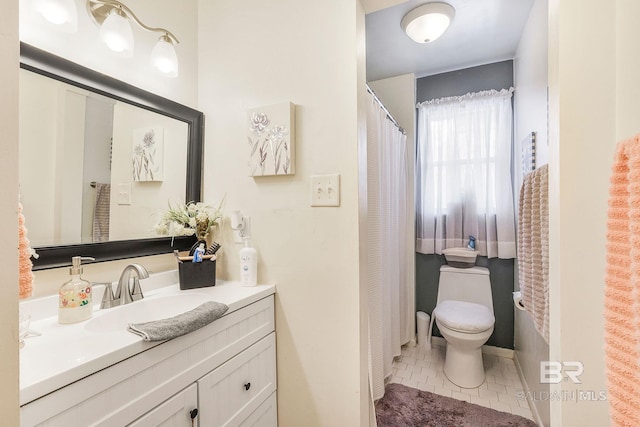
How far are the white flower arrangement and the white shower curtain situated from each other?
823 millimetres

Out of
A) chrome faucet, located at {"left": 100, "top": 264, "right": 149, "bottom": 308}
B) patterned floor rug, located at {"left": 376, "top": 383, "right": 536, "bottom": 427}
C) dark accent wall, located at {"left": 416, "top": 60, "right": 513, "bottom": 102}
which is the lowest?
patterned floor rug, located at {"left": 376, "top": 383, "right": 536, "bottom": 427}

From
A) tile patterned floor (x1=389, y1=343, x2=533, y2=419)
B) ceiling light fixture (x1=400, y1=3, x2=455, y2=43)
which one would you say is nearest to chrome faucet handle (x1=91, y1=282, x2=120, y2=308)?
tile patterned floor (x1=389, y1=343, x2=533, y2=419)

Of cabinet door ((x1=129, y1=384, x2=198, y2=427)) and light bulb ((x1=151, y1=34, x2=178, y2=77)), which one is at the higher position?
light bulb ((x1=151, y1=34, x2=178, y2=77))

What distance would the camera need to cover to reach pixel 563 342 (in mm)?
804

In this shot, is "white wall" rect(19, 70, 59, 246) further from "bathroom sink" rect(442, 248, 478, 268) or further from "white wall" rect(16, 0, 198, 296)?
"bathroom sink" rect(442, 248, 478, 268)

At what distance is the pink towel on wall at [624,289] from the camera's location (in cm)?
52

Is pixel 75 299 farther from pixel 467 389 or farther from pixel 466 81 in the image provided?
pixel 466 81

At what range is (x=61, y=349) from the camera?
0.70 meters

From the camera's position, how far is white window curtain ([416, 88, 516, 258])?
7.33 ft

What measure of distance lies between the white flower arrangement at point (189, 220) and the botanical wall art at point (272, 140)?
281mm

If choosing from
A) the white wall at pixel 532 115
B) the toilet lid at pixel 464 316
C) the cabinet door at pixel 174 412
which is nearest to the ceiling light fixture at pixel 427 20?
the white wall at pixel 532 115

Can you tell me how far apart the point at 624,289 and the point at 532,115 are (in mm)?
1485

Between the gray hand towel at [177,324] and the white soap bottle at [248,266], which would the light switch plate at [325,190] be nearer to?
the white soap bottle at [248,266]

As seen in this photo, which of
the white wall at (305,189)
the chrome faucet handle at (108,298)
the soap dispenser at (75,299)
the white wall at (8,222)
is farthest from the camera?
the white wall at (305,189)
